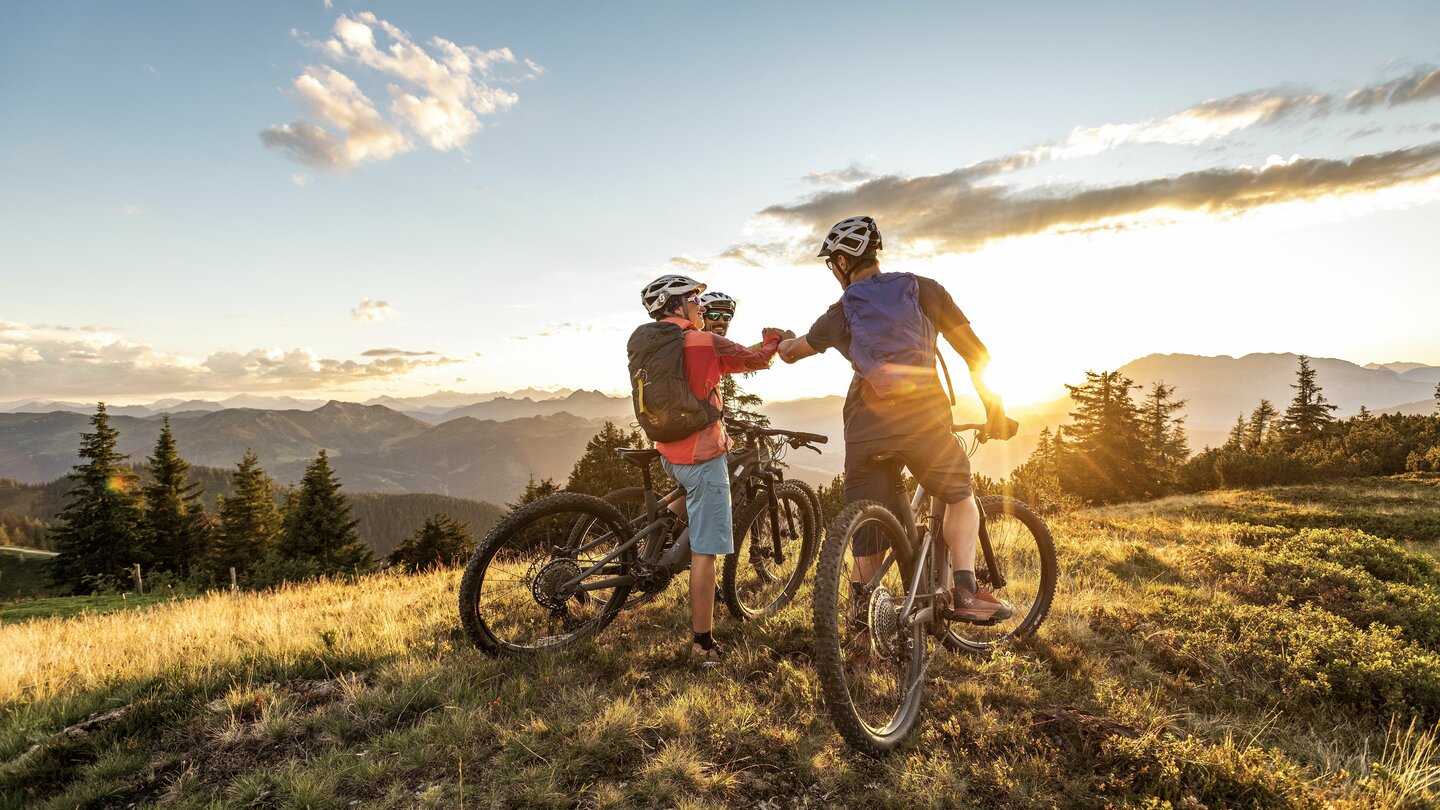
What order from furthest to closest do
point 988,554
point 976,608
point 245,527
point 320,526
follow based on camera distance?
point 245,527
point 320,526
point 988,554
point 976,608

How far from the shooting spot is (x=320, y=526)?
49375 mm

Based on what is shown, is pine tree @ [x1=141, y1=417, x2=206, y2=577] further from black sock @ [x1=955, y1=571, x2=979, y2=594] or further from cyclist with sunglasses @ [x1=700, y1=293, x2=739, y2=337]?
black sock @ [x1=955, y1=571, x2=979, y2=594]

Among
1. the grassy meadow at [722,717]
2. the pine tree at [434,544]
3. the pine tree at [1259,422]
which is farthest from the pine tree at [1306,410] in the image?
the pine tree at [434,544]

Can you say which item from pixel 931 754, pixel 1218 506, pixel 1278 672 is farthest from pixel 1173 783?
pixel 1218 506

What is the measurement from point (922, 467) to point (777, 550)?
8.25 ft

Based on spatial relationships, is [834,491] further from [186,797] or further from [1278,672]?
[186,797]

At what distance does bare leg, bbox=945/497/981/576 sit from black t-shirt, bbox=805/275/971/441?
1.79ft

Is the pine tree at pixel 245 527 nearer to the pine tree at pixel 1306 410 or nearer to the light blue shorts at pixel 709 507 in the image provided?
the light blue shorts at pixel 709 507

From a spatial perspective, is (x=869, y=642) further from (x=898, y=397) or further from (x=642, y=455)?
(x=642, y=455)

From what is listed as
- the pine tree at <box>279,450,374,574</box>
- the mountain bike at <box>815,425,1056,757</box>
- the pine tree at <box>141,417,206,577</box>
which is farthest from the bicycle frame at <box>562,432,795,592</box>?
the pine tree at <box>141,417,206,577</box>

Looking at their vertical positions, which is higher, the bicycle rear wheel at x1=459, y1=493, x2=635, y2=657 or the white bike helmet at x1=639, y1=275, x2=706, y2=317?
the white bike helmet at x1=639, y1=275, x2=706, y2=317

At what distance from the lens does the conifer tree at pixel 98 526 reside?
45219 millimetres

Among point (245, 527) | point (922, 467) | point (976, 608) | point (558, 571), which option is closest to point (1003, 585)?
point (976, 608)

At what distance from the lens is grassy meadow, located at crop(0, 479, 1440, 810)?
10.6 ft
